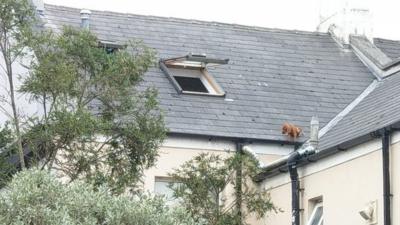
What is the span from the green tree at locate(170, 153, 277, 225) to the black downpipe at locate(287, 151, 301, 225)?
576 millimetres

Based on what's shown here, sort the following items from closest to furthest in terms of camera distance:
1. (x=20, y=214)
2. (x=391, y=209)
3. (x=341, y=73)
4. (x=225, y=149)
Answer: (x=20, y=214) → (x=391, y=209) → (x=225, y=149) → (x=341, y=73)

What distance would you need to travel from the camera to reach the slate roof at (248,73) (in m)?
26.5

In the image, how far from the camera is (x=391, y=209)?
68.6 feet

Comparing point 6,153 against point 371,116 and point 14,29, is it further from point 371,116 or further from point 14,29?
point 371,116

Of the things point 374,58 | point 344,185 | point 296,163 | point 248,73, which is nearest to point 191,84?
point 248,73

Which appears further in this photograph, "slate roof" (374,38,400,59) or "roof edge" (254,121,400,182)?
"slate roof" (374,38,400,59)

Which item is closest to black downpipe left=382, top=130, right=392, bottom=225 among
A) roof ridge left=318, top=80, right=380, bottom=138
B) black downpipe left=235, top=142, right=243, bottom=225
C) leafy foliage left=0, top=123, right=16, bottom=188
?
black downpipe left=235, top=142, right=243, bottom=225

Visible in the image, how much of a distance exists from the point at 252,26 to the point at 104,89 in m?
13.8

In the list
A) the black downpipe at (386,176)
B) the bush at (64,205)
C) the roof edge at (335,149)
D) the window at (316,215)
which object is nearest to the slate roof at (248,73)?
the roof edge at (335,149)

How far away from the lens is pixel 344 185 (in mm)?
22578

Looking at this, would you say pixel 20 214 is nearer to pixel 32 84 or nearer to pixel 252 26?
pixel 32 84

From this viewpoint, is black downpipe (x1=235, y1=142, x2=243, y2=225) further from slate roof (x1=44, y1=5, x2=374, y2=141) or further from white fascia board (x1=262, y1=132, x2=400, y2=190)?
slate roof (x1=44, y1=5, x2=374, y2=141)

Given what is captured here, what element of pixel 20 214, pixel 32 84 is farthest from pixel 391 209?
pixel 20 214

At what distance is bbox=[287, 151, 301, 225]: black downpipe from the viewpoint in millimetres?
23734
